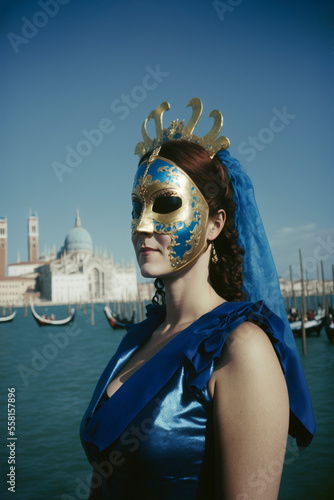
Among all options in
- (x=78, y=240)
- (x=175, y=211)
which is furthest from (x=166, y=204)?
(x=78, y=240)

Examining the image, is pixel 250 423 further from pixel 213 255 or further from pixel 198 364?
pixel 213 255

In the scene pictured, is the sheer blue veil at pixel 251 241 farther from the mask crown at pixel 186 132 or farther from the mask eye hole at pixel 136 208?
the mask eye hole at pixel 136 208

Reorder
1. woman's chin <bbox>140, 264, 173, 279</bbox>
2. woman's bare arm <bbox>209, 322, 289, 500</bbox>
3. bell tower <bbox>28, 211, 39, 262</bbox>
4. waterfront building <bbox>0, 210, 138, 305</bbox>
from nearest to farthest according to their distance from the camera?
woman's bare arm <bbox>209, 322, 289, 500</bbox>, woman's chin <bbox>140, 264, 173, 279</bbox>, waterfront building <bbox>0, 210, 138, 305</bbox>, bell tower <bbox>28, 211, 39, 262</bbox>

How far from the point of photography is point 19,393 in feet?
23.4

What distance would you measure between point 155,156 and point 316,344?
11793 millimetres

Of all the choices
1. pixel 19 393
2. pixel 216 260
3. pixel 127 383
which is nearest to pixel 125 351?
pixel 127 383

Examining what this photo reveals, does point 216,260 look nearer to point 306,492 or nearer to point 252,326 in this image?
point 252,326

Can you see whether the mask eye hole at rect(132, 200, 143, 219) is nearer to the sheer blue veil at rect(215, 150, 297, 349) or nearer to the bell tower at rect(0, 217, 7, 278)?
the sheer blue veil at rect(215, 150, 297, 349)

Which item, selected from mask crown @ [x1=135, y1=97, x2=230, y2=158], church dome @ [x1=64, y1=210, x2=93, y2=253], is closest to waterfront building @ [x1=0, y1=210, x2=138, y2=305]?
church dome @ [x1=64, y1=210, x2=93, y2=253]

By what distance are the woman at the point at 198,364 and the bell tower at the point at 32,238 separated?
4407 centimetres

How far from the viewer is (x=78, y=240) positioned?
38.2 m

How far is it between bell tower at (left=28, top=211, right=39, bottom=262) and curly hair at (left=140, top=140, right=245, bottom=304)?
4407 cm

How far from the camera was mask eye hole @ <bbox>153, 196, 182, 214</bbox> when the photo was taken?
85cm

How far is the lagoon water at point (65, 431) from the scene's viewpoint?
356 cm
